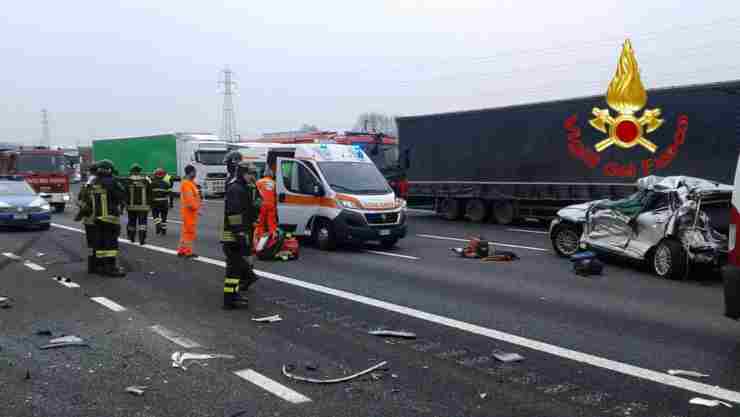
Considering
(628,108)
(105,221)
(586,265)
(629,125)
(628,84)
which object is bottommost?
(586,265)

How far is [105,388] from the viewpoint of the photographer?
16.9 ft

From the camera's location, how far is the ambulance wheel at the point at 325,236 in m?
13.4

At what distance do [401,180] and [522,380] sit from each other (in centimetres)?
1853

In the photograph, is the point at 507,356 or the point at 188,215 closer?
the point at 507,356

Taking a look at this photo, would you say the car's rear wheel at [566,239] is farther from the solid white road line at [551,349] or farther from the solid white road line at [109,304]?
the solid white road line at [109,304]

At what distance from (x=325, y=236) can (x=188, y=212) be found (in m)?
2.69

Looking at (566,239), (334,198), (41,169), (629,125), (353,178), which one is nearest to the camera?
(566,239)

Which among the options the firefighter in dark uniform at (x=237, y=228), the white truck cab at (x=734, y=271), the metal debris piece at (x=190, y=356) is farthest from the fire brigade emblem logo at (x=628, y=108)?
the metal debris piece at (x=190, y=356)

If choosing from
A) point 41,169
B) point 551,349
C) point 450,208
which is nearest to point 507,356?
point 551,349

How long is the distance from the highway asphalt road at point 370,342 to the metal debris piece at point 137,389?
7 centimetres

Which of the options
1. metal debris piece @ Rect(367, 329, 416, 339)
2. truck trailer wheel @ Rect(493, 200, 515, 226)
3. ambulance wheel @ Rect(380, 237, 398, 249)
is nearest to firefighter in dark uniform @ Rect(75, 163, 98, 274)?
ambulance wheel @ Rect(380, 237, 398, 249)

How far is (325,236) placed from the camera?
13617 millimetres

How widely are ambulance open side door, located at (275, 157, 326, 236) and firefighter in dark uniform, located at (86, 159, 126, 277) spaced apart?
4260mm

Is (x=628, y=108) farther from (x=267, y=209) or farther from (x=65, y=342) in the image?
(x=65, y=342)
